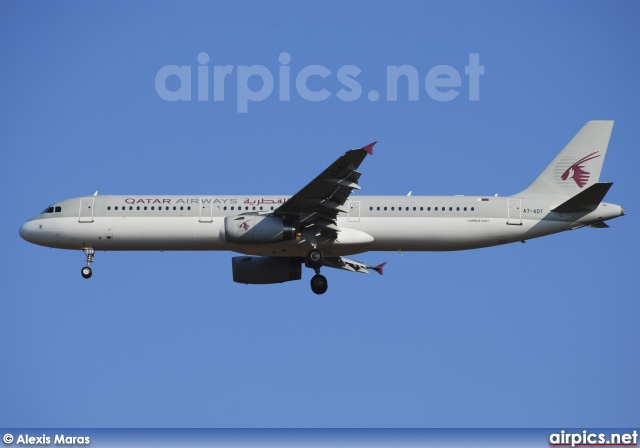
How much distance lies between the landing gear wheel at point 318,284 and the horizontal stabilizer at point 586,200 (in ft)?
38.0

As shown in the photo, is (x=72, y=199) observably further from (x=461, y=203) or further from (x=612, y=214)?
(x=612, y=214)

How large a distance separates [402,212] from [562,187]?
837 centimetres

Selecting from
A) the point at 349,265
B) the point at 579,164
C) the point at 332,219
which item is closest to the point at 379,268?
the point at 349,265

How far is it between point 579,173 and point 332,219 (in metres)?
12.9

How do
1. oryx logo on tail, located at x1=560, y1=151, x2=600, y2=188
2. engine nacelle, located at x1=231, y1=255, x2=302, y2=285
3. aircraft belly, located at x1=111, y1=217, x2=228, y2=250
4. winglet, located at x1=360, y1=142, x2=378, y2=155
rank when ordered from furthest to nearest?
1. engine nacelle, located at x1=231, y1=255, x2=302, y2=285
2. oryx logo on tail, located at x1=560, y1=151, x2=600, y2=188
3. aircraft belly, located at x1=111, y1=217, x2=228, y2=250
4. winglet, located at x1=360, y1=142, x2=378, y2=155

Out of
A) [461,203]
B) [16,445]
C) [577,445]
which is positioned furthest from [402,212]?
[16,445]

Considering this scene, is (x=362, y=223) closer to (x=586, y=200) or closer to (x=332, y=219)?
(x=332, y=219)

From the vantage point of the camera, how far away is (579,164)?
2672 inches

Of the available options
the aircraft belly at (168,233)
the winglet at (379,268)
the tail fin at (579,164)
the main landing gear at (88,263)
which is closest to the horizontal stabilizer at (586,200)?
the tail fin at (579,164)

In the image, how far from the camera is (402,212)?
2589 inches

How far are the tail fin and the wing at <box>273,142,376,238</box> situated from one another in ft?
32.4

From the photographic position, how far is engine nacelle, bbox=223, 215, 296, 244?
209 feet

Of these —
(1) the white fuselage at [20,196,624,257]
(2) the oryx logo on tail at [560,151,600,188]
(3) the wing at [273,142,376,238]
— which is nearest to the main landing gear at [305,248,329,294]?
(1) the white fuselage at [20,196,624,257]

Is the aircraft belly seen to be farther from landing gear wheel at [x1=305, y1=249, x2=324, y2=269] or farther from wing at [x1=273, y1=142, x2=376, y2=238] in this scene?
landing gear wheel at [x1=305, y1=249, x2=324, y2=269]
